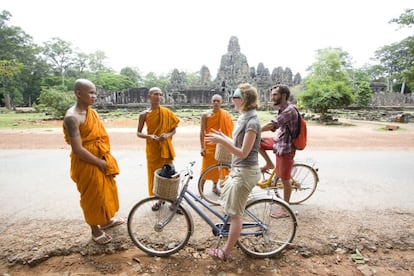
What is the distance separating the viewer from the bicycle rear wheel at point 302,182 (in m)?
3.80

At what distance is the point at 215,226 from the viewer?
2.64 meters

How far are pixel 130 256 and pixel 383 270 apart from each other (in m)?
2.68

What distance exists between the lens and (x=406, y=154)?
7195mm

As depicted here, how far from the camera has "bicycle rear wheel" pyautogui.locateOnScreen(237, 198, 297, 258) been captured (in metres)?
2.62

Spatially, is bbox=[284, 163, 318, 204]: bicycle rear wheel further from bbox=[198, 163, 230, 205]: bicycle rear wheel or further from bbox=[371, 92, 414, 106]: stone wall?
bbox=[371, 92, 414, 106]: stone wall

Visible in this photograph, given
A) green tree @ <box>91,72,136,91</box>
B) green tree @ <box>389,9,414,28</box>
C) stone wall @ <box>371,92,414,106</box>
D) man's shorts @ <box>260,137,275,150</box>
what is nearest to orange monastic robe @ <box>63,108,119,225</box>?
man's shorts @ <box>260,137,275,150</box>

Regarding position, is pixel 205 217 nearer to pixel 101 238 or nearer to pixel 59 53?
pixel 101 238

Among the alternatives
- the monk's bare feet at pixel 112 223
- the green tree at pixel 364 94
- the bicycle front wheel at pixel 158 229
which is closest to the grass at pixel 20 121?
the monk's bare feet at pixel 112 223

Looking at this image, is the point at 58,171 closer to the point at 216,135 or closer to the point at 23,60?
the point at 216,135

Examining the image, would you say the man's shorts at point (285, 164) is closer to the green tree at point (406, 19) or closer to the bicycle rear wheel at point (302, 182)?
the bicycle rear wheel at point (302, 182)

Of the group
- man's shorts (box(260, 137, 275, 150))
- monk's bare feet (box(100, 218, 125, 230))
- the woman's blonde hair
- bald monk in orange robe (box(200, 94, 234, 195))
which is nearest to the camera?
the woman's blonde hair

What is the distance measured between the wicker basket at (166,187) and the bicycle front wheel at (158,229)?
0.39 ft

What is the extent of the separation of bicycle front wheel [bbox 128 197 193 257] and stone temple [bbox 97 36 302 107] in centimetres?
2781

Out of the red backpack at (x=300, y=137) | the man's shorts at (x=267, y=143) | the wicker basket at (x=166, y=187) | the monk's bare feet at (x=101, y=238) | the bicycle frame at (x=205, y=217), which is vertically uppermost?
the red backpack at (x=300, y=137)
